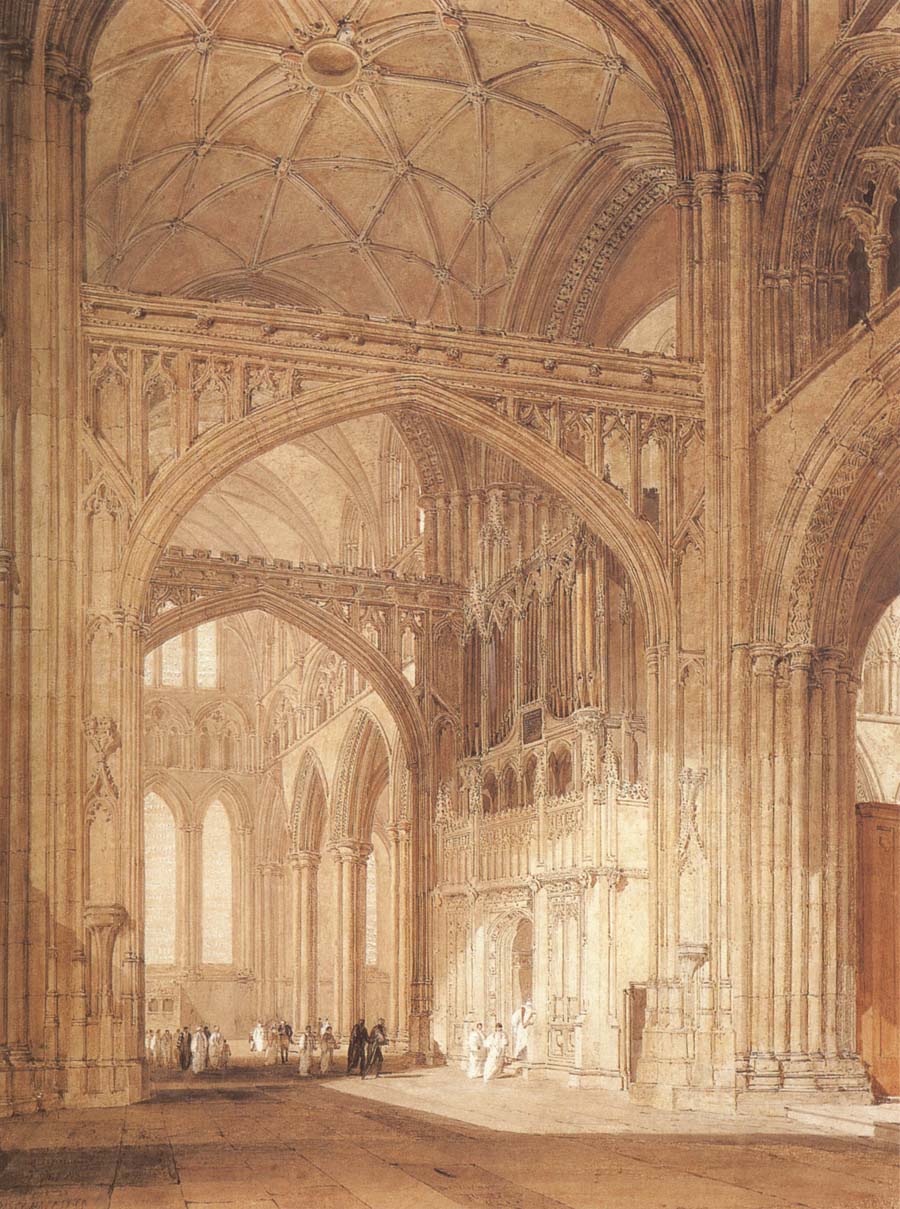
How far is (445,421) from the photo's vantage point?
17.1m

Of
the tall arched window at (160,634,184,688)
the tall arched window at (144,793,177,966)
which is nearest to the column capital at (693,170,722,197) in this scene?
the tall arched window at (160,634,184,688)

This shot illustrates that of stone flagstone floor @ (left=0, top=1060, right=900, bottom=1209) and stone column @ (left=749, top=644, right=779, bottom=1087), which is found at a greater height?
stone column @ (left=749, top=644, right=779, bottom=1087)

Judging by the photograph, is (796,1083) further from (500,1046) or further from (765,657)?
(500,1046)

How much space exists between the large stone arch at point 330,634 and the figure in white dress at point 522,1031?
4682mm

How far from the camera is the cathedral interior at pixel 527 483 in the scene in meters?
15.6

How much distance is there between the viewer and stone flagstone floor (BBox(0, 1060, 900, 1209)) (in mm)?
9188

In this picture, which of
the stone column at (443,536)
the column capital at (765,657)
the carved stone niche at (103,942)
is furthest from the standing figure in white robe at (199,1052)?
the column capital at (765,657)

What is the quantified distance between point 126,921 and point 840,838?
684cm

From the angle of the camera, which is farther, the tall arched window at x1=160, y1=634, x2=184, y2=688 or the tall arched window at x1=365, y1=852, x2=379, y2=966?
the tall arched window at x1=160, y1=634, x2=184, y2=688

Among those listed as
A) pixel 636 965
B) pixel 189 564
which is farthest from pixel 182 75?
pixel 636 965

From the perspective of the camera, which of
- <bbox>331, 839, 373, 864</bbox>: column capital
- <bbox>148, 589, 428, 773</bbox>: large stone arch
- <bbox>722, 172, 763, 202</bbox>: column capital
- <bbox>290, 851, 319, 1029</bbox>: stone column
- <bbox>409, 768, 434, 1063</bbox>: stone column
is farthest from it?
<bbox>290, 851, 319, 1029</bbox>: stone column

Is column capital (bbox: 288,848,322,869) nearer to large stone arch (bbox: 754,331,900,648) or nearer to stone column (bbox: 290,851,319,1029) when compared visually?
stone column (bbox: 290,851,319,1029)

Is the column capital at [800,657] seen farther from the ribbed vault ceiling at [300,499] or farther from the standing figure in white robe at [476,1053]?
the ribbed vault ceiling at [300,499]

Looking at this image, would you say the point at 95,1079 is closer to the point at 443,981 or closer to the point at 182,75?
the point at 443,981
